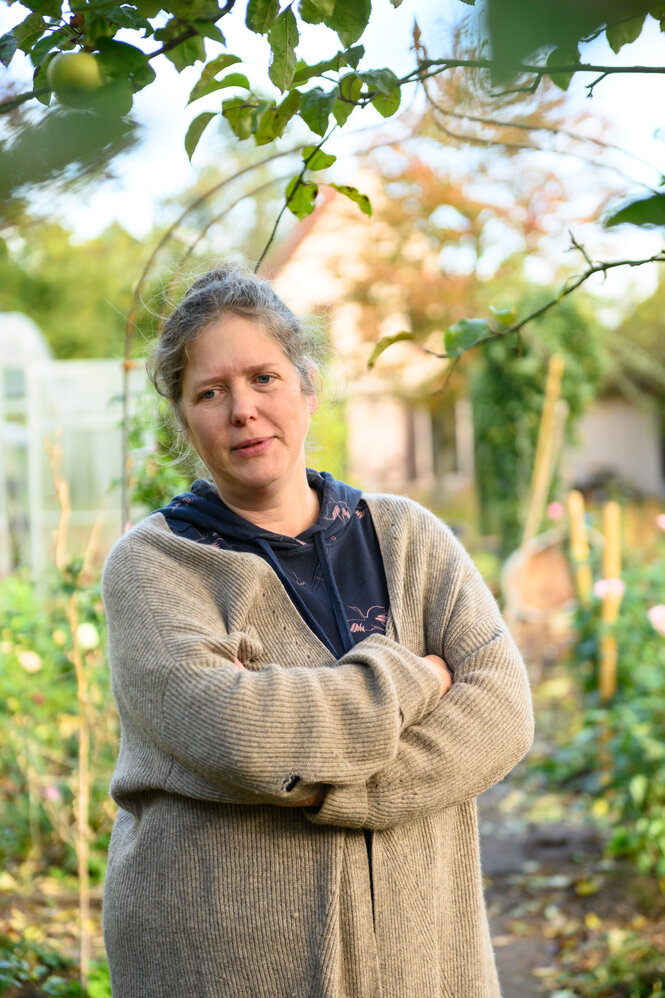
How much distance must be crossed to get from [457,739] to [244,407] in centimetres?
62

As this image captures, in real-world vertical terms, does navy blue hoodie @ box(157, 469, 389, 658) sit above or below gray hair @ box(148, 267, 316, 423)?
below

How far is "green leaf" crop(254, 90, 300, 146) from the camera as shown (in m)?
1.22

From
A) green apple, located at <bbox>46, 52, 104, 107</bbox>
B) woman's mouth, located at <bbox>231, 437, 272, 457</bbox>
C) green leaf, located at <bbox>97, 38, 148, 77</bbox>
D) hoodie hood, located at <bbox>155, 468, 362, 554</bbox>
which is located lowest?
hoodie hood, located at <bbox>155, 468, 362, 554</bbox>

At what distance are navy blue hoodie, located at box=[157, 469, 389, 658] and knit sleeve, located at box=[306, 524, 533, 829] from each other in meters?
0.12

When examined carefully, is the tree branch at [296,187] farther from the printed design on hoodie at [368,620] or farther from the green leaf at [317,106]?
the printed design on hoodie at [368,620]

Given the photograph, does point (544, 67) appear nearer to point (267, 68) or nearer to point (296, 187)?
point (267, 68)

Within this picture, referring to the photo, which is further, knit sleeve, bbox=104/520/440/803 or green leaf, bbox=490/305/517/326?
green leaf, bbox=490/305/517/326

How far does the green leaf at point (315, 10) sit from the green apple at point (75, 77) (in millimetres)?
341

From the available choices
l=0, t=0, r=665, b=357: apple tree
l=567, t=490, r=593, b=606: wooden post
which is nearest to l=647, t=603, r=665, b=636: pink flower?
l=567, t=490, r=593, b=606: wooden post

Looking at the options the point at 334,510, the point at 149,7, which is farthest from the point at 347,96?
the point at 334,510

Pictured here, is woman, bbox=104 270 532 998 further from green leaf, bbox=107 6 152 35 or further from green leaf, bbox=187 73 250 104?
green leaf, bbox=107 6 152 35

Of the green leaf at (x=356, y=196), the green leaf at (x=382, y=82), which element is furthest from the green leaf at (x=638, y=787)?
the green leaf at (x=382, y=82)

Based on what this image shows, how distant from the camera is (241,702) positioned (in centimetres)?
126

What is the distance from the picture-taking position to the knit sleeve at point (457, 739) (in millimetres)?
1331
